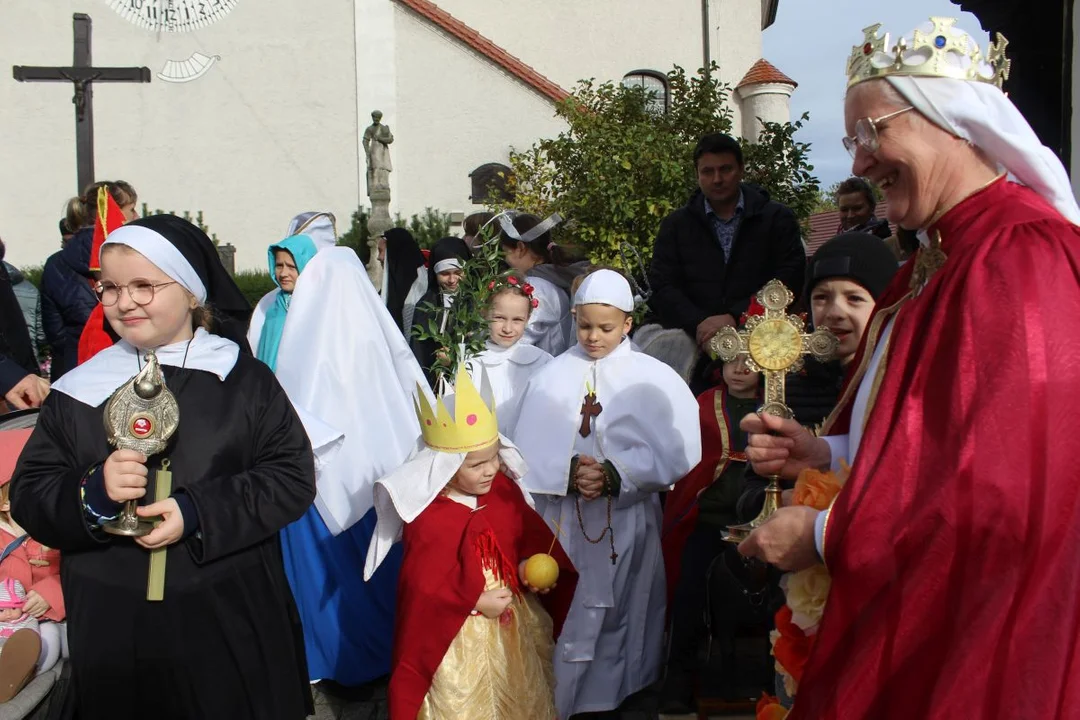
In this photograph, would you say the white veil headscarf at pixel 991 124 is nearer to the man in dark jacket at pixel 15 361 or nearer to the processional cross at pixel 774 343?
the processional cross at pixel 774 343

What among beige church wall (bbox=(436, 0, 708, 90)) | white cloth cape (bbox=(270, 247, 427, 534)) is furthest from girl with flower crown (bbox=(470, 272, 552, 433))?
beige church wall (bbox=(436, 0, 708, 90))

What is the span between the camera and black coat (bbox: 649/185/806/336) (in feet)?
19.2

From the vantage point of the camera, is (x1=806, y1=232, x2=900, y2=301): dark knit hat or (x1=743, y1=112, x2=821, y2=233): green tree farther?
(x1=743, y1=112, x2=821, y2=233): green tree

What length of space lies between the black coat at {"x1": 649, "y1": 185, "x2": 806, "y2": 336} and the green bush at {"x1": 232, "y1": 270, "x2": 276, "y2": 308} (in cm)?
1306

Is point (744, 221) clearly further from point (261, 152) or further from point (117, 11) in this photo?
point (117, 11)

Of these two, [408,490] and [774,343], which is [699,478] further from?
[774,343]

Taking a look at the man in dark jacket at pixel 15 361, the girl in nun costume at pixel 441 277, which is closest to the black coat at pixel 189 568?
the man in dark jacket at pixel 15 361

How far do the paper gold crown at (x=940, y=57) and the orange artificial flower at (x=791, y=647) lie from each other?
1294 mm

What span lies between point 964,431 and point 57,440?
250cm

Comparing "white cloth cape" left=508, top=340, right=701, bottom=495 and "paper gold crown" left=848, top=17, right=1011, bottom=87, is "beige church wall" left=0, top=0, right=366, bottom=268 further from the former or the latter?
"paper gold crown" left=848, top=17, right=1011, bottom=87

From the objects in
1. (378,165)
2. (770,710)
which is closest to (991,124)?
(770,710)

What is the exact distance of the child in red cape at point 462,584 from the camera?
356 centimetres

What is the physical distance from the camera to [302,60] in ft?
70.8

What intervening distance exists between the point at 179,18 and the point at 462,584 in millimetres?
21318
